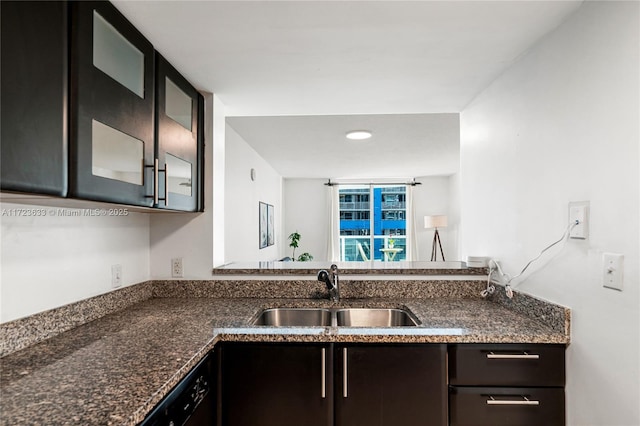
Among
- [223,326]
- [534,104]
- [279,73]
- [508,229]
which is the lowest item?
[223,326]

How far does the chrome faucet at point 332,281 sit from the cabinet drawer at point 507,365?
2.23 ft

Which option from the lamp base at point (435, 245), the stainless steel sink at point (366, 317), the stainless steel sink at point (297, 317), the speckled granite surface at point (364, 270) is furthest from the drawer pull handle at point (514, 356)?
the lamp base at point (435, 245)

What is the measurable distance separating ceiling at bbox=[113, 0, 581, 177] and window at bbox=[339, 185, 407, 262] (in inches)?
205

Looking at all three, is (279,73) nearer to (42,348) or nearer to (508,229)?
(508,229)

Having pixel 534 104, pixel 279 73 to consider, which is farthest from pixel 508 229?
pixel 279 73

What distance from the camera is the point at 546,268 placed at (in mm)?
1438

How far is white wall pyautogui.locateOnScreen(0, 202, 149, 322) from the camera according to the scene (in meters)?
1.14

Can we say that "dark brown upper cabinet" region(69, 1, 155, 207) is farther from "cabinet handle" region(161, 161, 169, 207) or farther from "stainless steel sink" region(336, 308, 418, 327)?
"stainless steel sink" region(336, 308, 418, 327)

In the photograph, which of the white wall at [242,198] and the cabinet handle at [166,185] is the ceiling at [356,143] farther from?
the cabinet handle at [166,185]

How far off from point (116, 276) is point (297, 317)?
0.90 metres

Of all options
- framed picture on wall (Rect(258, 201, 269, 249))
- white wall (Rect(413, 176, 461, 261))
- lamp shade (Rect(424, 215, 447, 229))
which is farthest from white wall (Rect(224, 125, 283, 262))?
white wall (Rect(413, 176, 461, 261))

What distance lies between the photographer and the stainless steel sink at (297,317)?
185 centimetres

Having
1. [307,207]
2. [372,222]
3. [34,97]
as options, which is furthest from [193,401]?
[372,222]

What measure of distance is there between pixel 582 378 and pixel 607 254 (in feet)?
1.59
